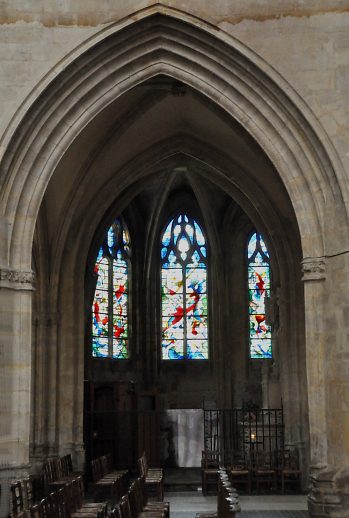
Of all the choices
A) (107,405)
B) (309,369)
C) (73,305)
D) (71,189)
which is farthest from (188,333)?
(309,369)

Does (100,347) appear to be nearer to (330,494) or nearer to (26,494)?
(26,494)

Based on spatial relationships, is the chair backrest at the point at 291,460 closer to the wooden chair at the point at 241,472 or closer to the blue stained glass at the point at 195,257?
the wooden chair at the point at 241,472

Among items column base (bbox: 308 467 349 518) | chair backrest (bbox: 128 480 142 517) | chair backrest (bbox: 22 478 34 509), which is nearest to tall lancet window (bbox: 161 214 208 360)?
column base (bbox: 308 467 349 518)

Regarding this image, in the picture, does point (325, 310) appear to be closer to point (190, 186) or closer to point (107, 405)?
point (107, 405)

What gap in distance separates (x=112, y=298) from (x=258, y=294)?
4.22 m

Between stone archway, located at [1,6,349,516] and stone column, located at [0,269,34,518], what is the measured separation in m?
0.02

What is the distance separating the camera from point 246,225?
84.2 ft

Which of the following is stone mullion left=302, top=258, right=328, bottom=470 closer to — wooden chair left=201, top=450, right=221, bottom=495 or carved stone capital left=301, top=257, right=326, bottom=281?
carved stone capital left=301, top=257, right=326, bottom=281

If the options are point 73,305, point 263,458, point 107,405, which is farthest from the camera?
point 107,405

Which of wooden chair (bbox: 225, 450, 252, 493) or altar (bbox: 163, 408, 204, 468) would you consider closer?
wooden chair (bbox: 225, 450, 252, 493)

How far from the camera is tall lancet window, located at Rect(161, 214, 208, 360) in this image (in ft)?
84.8

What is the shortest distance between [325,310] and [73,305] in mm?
7156

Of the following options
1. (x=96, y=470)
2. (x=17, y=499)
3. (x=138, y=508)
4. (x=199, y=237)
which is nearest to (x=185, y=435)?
(x=199, y=237)

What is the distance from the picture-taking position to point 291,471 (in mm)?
16672
